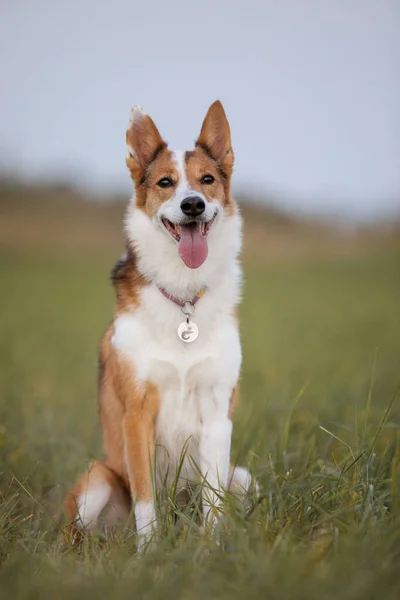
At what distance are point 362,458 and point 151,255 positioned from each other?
1.65 meters

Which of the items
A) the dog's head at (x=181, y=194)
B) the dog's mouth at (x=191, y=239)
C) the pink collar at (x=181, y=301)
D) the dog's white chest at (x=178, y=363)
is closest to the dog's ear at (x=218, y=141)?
the dog's head at (x=181, y=194)

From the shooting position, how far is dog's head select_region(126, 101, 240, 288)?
3.62 meters

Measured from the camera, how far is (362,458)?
347 cm

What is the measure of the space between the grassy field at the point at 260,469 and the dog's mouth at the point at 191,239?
1.96ft

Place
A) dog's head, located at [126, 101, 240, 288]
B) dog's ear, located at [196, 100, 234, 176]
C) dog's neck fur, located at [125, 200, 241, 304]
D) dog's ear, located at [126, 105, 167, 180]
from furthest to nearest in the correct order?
dog's ear, located at [196, 100, 234, 176] < dog's ear, located at [126, 105, 167, 180] < dog's neck fur, located at [125, 200, 241, 304] < dog's head, located at [126, 101, 240, 288]

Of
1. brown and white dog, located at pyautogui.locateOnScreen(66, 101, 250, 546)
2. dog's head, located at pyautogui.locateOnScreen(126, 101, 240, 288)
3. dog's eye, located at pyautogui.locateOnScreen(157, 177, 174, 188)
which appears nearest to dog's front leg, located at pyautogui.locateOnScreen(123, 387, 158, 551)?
brown and white dog, located at pyautogui.locateOnScreen(66, 101, 250, 546)

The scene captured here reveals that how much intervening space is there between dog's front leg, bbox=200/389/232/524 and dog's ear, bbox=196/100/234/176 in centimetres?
146

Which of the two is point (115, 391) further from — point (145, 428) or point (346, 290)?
point (346, 290)

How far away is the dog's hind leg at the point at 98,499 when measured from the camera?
361cm

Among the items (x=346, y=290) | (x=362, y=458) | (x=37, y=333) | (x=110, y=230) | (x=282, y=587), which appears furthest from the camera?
(x=110, y=230)

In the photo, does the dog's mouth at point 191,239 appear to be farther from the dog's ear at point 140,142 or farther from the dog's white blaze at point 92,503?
the dog's white blaze at point 92,503

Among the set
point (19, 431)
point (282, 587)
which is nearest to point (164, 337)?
point (282, 587)

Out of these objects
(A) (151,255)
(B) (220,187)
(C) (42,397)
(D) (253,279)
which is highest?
(B) (220,187)

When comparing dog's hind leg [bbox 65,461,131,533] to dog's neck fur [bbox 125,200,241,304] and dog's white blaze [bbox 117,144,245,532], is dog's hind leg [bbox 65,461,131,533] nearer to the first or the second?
dog's white blaze [bbox 117,144,245,532]
